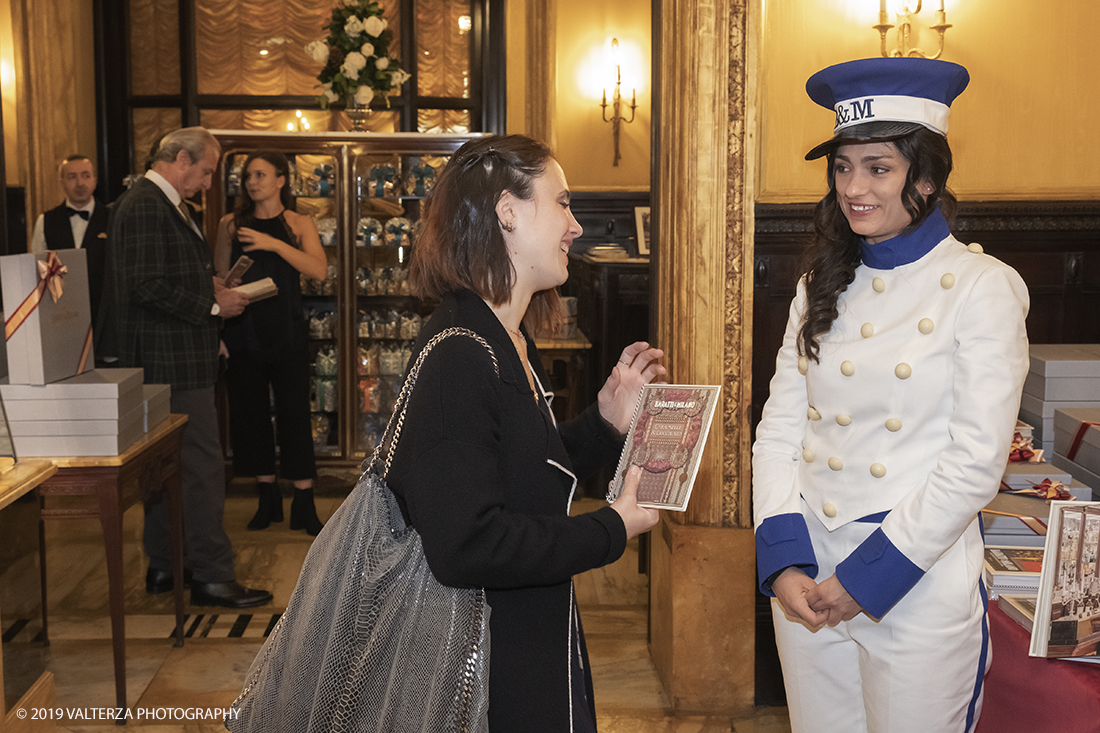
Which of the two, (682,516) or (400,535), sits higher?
(400,535)

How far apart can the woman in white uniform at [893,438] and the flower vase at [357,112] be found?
16.2ft

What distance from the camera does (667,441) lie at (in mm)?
1784

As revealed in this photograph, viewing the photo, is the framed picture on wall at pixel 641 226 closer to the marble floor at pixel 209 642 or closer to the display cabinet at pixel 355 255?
the display cabinet at pixel 355 255

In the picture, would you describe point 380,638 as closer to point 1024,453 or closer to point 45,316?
point 1024,453

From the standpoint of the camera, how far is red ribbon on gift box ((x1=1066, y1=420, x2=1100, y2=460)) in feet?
7.99

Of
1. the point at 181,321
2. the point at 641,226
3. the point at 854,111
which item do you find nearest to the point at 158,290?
the point at 181,321

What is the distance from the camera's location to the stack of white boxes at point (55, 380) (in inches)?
120

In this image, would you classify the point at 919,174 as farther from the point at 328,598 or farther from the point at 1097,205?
the point at 1097,205

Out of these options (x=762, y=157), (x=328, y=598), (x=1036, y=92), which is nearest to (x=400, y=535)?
(x=328, y=598)

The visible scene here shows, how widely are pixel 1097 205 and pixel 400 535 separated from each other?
2900 mm

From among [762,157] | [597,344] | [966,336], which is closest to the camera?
[966,336]

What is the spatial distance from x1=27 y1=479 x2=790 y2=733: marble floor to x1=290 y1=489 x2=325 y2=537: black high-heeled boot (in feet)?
0.25

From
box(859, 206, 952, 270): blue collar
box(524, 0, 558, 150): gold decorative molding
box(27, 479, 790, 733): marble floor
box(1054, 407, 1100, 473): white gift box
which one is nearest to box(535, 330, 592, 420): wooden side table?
box(27, 479, 790, 733): marble floor

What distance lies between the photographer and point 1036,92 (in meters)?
3.31
